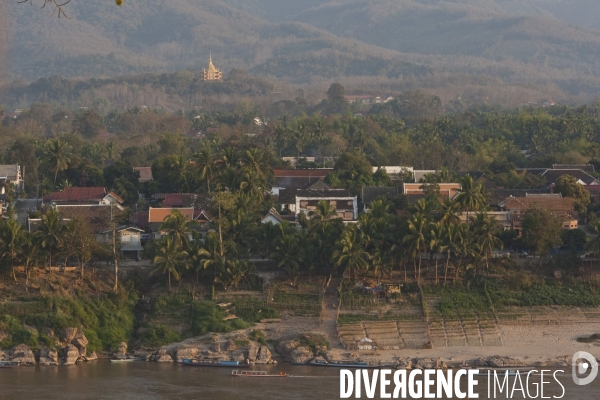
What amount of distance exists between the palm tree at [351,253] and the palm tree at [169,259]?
4092 mm

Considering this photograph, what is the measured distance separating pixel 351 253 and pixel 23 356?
8845 mm

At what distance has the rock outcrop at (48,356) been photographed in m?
27.9

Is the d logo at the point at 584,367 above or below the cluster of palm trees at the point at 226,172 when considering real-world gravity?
below

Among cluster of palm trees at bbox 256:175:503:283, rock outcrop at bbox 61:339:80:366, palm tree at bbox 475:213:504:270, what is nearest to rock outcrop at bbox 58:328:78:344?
rock outcrop at bbox 61:339:80:366

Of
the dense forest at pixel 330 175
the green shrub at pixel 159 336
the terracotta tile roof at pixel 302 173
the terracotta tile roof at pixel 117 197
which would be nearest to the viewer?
the green shrub at pixel 159 336

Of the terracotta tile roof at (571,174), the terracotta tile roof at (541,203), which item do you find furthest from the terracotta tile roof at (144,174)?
the terracotta tile roof at (571,174)

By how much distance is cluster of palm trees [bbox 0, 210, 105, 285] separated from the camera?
1176 inches

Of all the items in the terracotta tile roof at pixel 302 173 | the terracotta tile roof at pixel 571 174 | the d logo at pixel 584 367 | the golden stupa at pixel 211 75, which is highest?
the golden stupa at pixel 211 75

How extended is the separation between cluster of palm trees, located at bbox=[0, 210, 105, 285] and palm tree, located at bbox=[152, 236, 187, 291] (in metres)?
1.82

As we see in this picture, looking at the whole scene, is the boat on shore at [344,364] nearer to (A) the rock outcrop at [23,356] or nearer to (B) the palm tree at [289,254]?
(B) the palm tree at [289,254]

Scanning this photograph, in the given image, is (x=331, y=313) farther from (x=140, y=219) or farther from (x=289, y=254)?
(x=140, y=219)

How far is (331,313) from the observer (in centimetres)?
3059

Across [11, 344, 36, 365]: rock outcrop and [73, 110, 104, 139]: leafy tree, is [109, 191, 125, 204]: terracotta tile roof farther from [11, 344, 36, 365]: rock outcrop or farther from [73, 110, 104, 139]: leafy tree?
[73, 110, 104, 139]: leafy tree

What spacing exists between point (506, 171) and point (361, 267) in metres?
16.7
